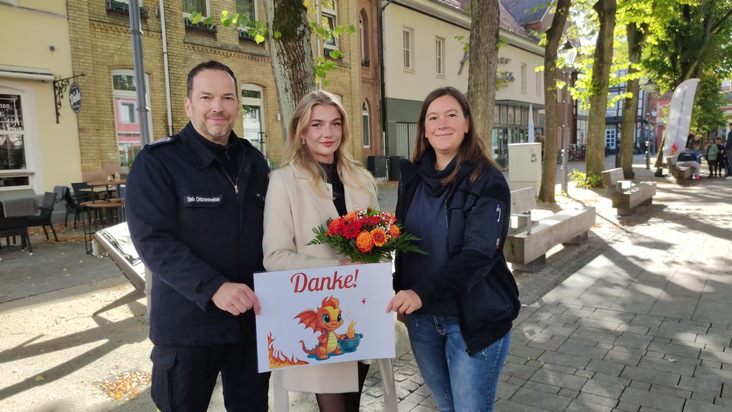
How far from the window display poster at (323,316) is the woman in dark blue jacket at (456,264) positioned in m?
0.14

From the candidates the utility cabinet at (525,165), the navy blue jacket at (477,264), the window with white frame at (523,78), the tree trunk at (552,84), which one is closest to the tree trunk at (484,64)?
the navy blue jacket at (477,264)

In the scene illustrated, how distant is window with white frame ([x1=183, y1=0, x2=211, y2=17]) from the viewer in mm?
14890

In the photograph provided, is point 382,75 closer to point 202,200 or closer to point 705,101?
point 202,200

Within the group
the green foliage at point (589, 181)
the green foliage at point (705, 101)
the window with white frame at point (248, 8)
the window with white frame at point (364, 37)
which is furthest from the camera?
the green foliage at point (705, 101)

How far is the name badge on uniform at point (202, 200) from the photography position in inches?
87.4

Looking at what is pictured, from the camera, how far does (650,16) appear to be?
51.0ft

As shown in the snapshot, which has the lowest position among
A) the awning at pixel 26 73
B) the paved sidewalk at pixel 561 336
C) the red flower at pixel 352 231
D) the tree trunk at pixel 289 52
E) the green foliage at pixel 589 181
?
the paved sidewalk at pixel 561 336

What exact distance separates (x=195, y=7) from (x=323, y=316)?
1524 cm

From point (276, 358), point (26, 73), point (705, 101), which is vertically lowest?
point (276, 358)

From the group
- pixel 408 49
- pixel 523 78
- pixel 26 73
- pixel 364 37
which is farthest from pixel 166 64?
pixel 523 78

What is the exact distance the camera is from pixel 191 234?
224 cm

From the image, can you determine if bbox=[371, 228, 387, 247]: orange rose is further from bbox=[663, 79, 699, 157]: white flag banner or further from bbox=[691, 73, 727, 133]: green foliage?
bbox=[691, 73, 727, 133]: green foliage

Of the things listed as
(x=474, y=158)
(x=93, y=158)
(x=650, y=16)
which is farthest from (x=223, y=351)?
(x=650, y=16)

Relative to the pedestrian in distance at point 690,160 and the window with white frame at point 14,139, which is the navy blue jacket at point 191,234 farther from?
the pedestrian in distance at point 690,160
